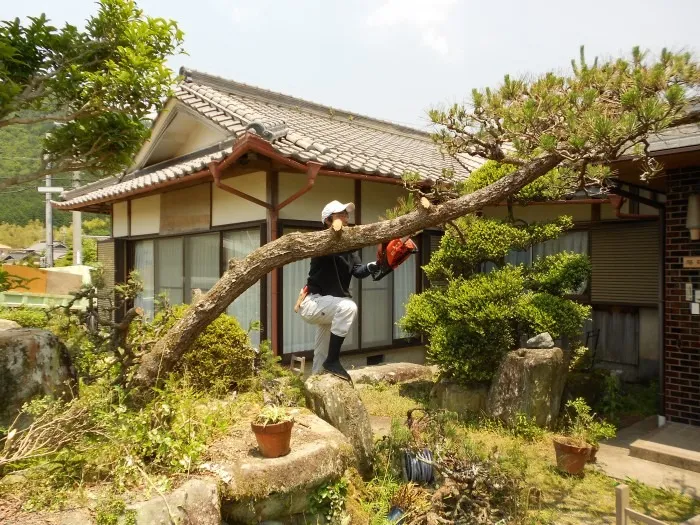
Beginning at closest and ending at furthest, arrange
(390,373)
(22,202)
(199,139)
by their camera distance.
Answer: (390,373), (199,139), (22,202)

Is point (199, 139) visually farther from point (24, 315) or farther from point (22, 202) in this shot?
point (22, 202)

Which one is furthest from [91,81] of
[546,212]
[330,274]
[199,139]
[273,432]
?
[546,212]

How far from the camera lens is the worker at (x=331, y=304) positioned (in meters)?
4.84

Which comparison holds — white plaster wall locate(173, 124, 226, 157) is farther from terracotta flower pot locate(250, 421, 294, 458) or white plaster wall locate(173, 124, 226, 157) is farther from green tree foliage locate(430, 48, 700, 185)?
terracotta flower pot locate(250, 421, 294, 458)

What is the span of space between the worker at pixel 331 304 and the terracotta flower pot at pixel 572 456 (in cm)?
228

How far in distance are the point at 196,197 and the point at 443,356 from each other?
5.52 meters

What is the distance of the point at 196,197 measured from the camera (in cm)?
904

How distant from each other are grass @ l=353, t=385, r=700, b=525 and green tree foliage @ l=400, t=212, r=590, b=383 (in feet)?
3.77

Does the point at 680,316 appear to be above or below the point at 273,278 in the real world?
below

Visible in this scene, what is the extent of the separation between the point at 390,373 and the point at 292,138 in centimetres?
420

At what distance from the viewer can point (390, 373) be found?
8.01 meters

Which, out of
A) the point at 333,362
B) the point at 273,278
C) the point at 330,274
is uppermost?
the point at 330,274

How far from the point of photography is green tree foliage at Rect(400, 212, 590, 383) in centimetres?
610

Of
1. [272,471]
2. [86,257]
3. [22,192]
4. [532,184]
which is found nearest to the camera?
[272,471]
